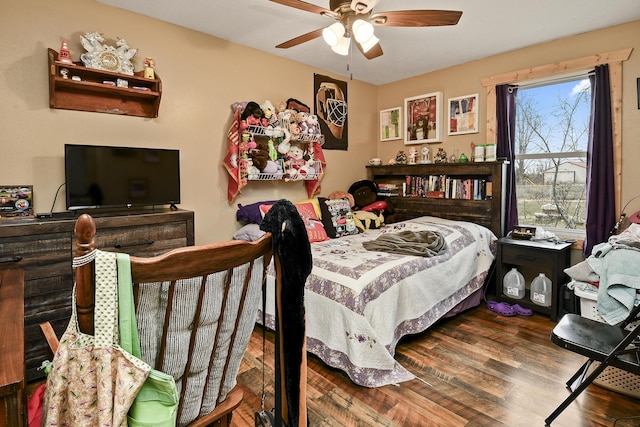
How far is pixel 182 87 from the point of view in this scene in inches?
116

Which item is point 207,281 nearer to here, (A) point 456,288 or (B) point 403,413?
(B) point 403,413

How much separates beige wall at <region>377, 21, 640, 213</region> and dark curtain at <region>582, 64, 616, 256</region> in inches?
4.9

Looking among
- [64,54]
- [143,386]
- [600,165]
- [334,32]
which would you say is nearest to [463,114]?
[600,165]

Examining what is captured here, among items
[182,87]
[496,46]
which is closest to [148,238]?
[182,87]

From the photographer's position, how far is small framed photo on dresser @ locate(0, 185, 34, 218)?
2.15 metres

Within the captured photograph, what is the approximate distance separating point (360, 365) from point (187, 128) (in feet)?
7.91

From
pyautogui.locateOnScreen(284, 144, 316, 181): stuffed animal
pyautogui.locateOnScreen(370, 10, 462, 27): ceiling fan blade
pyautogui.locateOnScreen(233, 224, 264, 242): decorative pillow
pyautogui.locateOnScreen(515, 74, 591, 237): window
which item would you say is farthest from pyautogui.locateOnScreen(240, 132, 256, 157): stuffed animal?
pyautogui.locateOnScreen(515, 74, 591, 237): window

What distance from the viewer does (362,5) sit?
2.02 m

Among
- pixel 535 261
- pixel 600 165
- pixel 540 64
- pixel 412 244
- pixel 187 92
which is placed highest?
pixel 540 64

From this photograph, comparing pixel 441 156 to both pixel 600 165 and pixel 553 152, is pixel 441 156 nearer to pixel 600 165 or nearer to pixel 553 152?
pixel 553 152

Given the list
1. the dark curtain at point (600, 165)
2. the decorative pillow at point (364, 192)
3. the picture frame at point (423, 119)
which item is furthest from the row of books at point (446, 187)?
the dark curtain at point (600, 165)

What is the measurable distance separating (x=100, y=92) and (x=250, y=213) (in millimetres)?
1525

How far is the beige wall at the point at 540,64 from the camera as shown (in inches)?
113

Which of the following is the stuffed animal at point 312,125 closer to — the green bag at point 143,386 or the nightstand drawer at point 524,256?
the nightstand drawer at point 524,256
